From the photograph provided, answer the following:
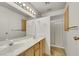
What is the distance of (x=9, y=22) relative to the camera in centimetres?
130

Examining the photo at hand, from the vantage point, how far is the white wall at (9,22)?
1.18 m

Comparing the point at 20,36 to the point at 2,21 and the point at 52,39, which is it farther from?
the point at 52,39


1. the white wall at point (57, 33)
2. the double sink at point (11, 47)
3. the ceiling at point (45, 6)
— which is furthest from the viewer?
the white wall at point (57, 33)

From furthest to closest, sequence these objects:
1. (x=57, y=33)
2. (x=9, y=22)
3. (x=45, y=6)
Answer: (x=57, y=33), (x=45, y=6), (x=9, y=22)

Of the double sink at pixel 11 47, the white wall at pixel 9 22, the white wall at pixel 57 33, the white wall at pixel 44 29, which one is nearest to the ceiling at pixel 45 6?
the white wall at pixel 44 29

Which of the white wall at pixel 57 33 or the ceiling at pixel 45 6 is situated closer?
the ceiling at pixel 45 6

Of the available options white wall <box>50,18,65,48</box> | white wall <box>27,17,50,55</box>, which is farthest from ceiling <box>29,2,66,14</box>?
white wall <box>50,18,65,48</box>

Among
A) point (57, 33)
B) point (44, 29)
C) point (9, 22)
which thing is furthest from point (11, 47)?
point (57, 33)

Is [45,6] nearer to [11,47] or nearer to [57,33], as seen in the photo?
[57,33]

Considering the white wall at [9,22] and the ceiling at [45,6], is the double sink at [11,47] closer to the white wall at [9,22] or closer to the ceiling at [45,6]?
the white wall at [9,22]

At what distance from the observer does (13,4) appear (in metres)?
1.21

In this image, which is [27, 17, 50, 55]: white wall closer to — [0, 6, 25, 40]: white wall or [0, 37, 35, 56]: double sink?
[0, 6, 25, 40]: white wall

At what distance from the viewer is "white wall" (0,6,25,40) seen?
1.18 metres

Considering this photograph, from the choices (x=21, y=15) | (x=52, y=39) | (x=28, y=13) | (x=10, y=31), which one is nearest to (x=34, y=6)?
(x=28, y=13)
